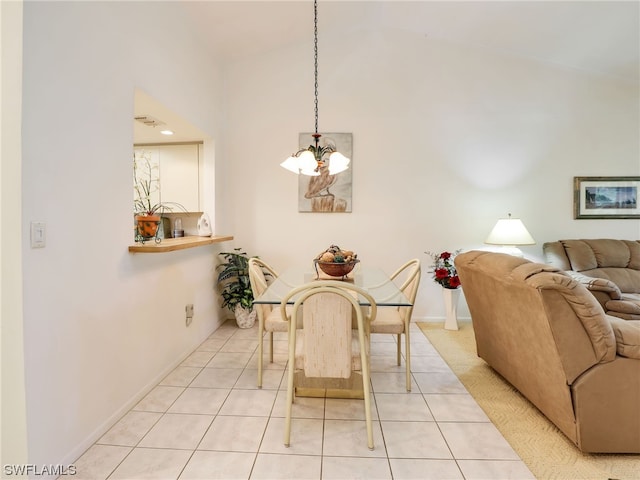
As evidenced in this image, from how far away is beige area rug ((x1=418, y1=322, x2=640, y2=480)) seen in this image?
5.02 ft

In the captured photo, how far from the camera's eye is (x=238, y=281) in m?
3.79

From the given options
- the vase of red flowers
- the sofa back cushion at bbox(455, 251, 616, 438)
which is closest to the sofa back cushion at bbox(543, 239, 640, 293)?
the vase of red flowers

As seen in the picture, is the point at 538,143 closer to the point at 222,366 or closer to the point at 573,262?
the point at 573,262

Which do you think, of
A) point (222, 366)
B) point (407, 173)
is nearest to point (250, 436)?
point (222, 366)

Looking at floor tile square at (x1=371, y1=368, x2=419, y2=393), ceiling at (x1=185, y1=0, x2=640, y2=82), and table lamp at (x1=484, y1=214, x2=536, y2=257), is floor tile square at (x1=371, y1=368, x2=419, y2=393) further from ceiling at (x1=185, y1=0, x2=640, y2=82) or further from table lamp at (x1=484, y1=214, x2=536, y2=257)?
ceiling at (x1=185, y1=0, x2=640, y2=82)

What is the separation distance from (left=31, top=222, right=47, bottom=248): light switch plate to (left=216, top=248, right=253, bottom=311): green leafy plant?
7.12 feet

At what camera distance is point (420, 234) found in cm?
388

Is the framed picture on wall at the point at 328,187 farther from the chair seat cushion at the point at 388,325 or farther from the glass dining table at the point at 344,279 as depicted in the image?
the chair seat cushion at the point at 388,325

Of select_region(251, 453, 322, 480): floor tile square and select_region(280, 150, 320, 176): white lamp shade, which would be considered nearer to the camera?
select_region(251, 453, 322, 480): floor tile square

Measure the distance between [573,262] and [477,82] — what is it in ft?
7.09

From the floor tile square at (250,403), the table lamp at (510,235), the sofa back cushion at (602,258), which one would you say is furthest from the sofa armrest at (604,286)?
the floor tile square at (250,403)

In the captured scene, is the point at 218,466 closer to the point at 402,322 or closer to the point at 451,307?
the point at 402,322

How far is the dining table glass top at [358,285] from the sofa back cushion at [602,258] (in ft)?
6.66

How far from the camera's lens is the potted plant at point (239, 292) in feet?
11.9
